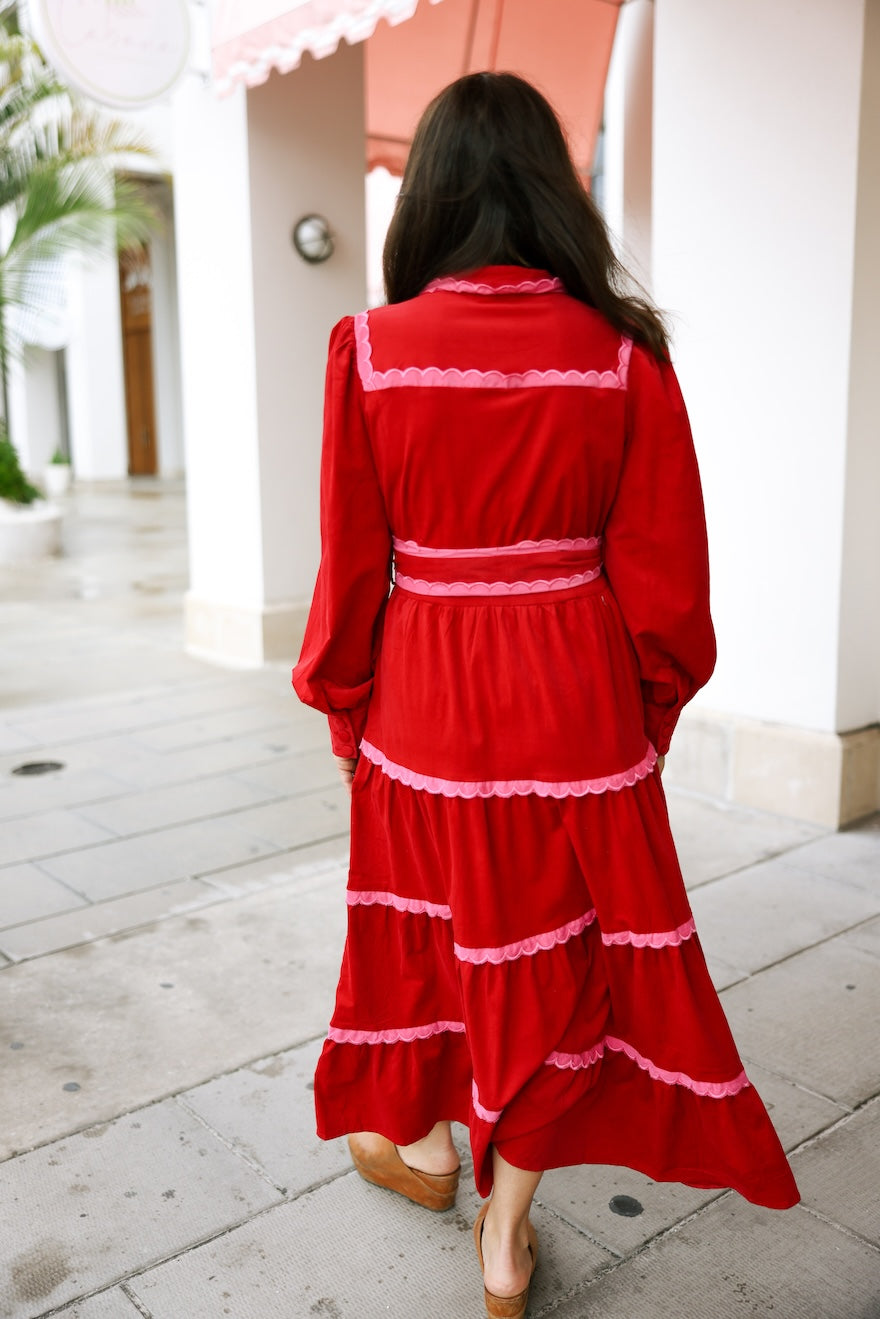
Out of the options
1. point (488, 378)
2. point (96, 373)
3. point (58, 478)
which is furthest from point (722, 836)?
point (96, 373)

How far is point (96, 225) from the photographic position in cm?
957

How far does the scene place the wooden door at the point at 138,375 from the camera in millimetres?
24250

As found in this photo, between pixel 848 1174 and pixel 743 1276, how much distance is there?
341mm

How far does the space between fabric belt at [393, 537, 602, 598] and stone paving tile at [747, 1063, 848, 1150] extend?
117 cm

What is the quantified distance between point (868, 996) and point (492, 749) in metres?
1.49

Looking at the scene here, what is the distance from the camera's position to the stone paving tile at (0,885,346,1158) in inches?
95.0

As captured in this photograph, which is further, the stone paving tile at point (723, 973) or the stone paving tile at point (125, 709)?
the stone paving tile at point (125, 709)

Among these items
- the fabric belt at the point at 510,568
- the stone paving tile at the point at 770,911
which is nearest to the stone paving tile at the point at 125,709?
the stone paving tile at the point at 770,911

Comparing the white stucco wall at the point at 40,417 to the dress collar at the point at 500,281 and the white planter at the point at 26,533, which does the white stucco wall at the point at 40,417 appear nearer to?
the white planter at the point at 26,533

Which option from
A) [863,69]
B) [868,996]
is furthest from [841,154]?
[868,996]

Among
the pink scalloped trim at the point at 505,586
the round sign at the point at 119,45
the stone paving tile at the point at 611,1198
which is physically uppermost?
the round sign at the point at 119,45

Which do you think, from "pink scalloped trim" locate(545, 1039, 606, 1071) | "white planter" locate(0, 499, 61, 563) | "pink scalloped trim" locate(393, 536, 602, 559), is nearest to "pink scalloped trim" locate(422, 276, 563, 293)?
"pink scalloped trim" locate(393, 536, 602, 559)

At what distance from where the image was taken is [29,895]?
339 cm

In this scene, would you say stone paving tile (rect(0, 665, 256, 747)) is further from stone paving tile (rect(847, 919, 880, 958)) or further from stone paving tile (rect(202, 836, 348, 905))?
stone paving tile (rect(847, 919, 880, 958))
